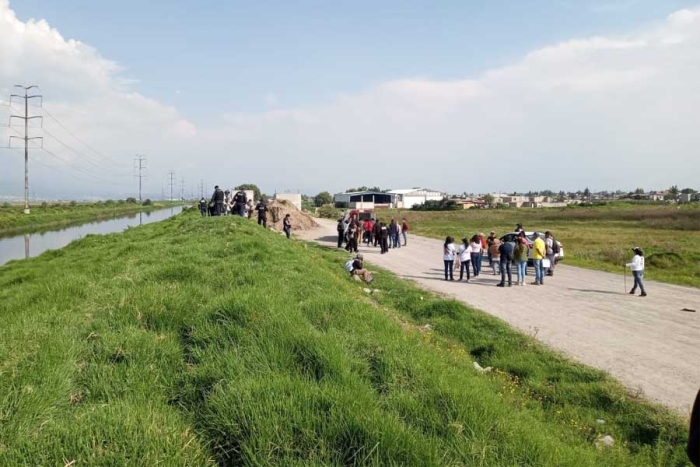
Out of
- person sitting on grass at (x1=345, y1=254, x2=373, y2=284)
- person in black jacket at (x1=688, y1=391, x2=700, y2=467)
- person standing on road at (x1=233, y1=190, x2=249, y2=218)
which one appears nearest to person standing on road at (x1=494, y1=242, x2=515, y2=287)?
person sitting on grass at (x1=345, y1=254, x2=373, y2=284)

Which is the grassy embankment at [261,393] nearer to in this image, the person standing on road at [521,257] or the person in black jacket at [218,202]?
the person standing on road at [521,257]

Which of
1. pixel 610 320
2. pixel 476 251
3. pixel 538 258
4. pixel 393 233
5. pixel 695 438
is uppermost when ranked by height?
pixel 695 438

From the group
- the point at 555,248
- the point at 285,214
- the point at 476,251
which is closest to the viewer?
the point at 476,251

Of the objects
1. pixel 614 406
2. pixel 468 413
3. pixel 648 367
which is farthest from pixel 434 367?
pixel 648 367

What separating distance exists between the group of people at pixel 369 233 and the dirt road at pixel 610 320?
4.68m

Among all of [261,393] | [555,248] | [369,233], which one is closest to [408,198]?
[369,233]

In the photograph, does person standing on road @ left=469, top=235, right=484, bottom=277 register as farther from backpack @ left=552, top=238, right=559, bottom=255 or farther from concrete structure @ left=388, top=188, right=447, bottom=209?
concrete structure @ left=388, top=188, right=447, bottom=209

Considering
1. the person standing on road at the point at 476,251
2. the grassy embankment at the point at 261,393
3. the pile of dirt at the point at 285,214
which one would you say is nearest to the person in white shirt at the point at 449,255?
the person standing on road at the point at 476,251

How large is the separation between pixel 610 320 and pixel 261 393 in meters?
10.1

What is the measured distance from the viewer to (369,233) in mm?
29031

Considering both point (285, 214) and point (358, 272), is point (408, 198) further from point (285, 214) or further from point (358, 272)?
point (358, 272)

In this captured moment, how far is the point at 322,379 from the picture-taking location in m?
3.79

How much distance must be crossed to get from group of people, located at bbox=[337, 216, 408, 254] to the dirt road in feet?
15.4

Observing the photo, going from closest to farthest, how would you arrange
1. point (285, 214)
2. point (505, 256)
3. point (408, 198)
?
1. point (505, 256)
2. point (285, 214)
3. point (408, 198)
